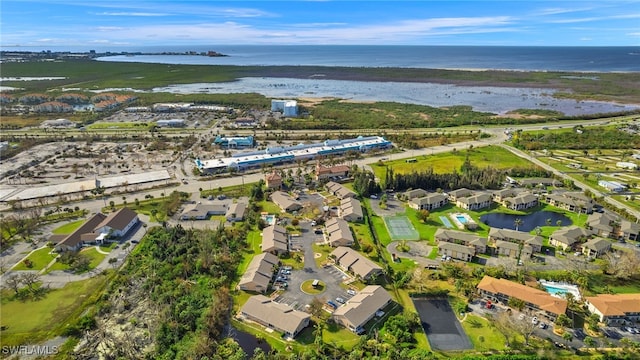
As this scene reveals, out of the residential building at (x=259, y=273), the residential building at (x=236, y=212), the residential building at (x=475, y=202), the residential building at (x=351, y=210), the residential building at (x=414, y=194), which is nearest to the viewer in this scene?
the residential building at (x=259, y=273)

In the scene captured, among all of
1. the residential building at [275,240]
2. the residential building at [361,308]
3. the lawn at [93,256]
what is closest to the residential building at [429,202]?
the residential building at [275,240]

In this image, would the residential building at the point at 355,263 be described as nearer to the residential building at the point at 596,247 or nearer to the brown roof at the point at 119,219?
the residential building at the point at 596,247

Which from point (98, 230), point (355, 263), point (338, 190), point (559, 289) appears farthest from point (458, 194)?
point (98, 230)

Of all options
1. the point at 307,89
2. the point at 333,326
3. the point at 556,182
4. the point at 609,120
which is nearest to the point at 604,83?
the point at 609,120

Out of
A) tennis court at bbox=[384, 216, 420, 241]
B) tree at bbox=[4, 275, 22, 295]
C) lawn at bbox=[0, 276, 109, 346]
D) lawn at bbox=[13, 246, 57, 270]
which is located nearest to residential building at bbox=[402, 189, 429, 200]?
tennis court at bbox=[384, 216, 420, 241]

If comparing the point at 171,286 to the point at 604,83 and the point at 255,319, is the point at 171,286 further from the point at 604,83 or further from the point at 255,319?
the point at 604,83

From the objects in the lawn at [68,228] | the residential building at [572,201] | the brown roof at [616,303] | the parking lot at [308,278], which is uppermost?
the residential building at [572,201]

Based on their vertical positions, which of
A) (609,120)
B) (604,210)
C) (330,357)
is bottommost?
(330,357)
